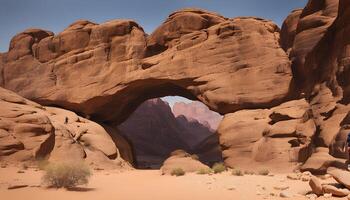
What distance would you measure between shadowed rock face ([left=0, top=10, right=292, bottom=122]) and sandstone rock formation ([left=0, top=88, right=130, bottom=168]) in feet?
13.1

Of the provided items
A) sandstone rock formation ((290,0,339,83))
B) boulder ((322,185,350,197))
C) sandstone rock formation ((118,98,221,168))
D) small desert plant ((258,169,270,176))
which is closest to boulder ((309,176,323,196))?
boulder ((322,185,350,197))

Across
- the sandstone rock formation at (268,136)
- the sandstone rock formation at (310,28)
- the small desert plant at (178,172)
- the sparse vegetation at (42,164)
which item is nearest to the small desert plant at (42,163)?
the sparse vegetation at (42,164)

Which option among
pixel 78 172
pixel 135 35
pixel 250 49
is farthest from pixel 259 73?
pixel 78 172

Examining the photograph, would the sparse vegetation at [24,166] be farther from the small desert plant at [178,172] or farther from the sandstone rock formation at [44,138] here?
the small desert plant at [178,172]

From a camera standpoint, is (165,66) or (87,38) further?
(87,38)

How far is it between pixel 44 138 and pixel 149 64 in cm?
913

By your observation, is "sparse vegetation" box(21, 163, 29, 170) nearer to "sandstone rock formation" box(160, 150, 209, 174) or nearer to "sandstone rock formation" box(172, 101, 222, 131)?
"sandstone rock formation" box(160, 150, 209, 174)

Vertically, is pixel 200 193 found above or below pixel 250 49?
below

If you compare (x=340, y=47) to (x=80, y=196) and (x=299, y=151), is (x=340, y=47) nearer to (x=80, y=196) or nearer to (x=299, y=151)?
(x=299, y=151)

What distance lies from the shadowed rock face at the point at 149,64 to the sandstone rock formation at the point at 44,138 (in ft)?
13.1

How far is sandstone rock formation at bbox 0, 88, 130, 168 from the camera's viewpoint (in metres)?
18.4

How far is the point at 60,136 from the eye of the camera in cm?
2069

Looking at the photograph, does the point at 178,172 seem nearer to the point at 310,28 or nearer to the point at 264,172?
the point at 264,172

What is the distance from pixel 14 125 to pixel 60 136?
2.62 m
